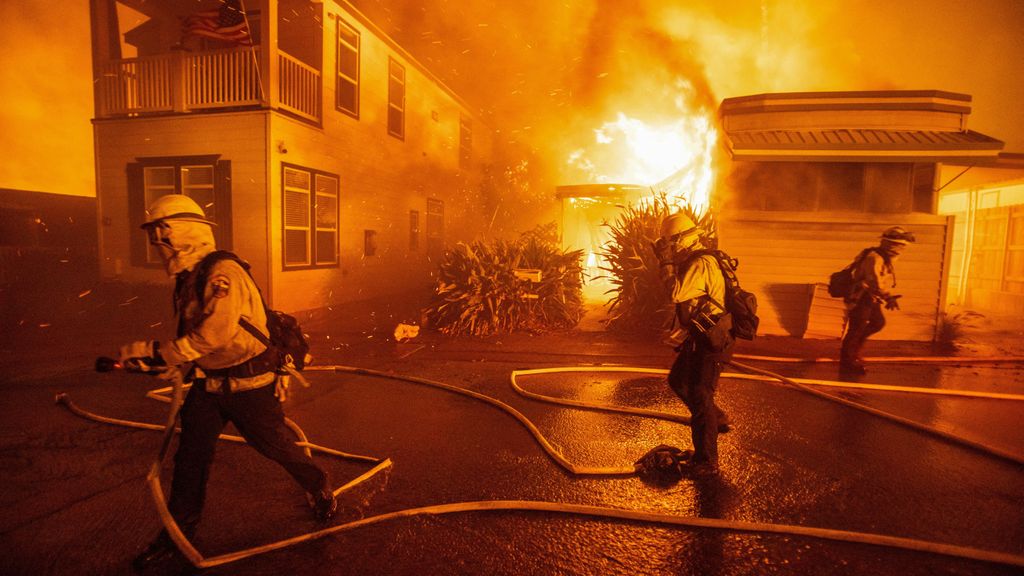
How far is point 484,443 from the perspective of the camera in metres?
4.37

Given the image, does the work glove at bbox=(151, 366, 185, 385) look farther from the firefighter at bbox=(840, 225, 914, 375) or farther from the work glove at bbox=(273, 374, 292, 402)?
the firefighter at bbox=(840, 225, 914, 375)

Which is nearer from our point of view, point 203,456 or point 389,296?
point 203,456

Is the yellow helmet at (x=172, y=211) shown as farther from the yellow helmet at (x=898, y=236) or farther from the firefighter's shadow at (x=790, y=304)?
the firefighter's shadow at (x=790, y=304)

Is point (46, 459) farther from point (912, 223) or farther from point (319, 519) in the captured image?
point (912, 223)

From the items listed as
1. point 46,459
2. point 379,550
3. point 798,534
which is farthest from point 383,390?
point 798,534

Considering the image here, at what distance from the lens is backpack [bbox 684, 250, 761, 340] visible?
3.83 m

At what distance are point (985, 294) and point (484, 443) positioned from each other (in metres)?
15.7

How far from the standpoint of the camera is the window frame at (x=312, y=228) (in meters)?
11.4

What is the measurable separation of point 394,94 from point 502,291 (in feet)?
31.6

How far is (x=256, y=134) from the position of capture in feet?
36.3

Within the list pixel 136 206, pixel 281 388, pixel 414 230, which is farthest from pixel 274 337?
pixel 414 230

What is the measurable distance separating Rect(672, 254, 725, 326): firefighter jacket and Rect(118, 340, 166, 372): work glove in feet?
10.7

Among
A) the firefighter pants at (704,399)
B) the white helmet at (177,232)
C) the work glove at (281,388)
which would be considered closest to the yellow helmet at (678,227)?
the firefighter pants at (704,399)

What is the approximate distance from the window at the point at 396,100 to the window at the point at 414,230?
2.63m
